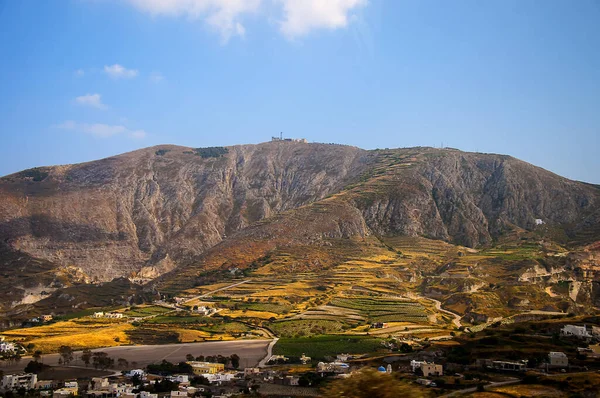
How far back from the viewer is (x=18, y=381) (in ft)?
168

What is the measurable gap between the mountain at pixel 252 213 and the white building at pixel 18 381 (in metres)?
57.3

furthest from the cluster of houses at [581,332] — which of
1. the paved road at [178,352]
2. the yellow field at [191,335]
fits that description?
the yellow field at [191,335]

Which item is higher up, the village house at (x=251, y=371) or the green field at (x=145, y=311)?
the green field at (x=145, y=311)

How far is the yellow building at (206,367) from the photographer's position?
2258 inches

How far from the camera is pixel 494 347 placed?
5628 centimetres

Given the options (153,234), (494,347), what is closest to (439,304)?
(494,347)

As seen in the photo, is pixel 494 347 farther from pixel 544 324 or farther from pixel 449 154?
pixel 449 154

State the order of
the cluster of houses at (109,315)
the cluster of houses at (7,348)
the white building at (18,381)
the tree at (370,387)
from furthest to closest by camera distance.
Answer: the cluster of houses at (109,315), the cluster of houses at (7,348), the white building at (18,381), the tree at (370,387)

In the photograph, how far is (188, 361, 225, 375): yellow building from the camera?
5734 centimetres

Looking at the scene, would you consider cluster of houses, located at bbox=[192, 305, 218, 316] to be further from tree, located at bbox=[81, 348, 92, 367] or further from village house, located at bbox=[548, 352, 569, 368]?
village house, located at bbox=[548, 352, 569, 368]

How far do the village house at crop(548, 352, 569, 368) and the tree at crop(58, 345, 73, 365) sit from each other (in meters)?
44.5

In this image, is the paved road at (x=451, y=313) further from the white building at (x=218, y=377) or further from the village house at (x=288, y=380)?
the white building at (x=218, y=377)

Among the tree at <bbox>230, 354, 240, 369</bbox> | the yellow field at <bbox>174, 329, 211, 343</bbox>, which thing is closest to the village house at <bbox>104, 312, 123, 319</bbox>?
the yellow field at <bbox>174, 329, 211, 343</bbox>

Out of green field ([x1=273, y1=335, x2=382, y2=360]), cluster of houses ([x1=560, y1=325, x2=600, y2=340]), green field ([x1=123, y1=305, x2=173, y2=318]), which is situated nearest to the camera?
cluster of houses ([x1=560, y1=325, x2=600, y2=340])
